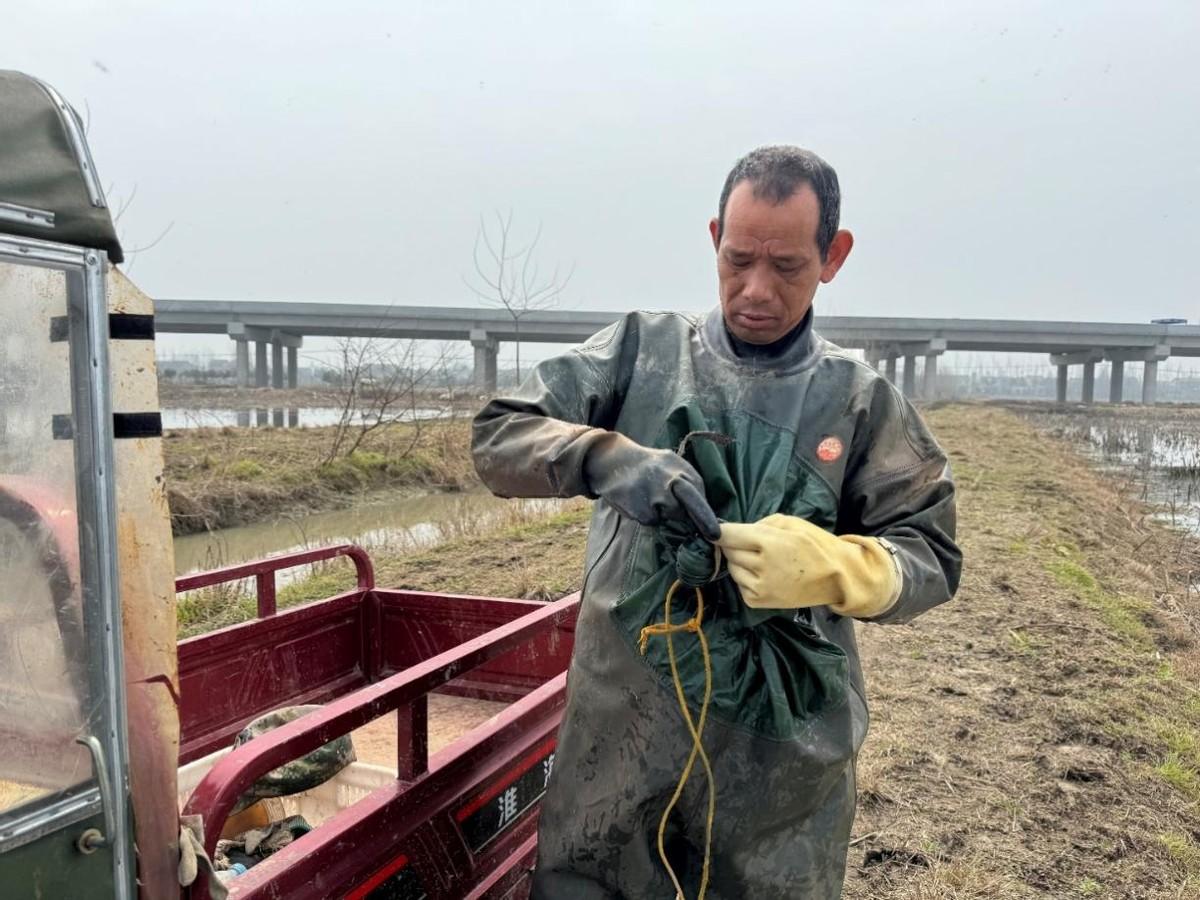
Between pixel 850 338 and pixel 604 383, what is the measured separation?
40535mm

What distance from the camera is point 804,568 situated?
1.45m

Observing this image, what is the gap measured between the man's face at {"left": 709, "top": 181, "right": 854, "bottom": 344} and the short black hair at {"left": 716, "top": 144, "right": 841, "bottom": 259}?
14 mm

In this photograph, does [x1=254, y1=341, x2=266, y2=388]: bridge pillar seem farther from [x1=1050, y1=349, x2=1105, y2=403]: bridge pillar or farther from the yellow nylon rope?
the yellow nylon rope

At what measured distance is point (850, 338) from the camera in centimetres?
4034

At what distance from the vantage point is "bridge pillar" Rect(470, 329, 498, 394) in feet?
130

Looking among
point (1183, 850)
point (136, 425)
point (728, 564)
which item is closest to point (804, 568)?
point (728, 564)

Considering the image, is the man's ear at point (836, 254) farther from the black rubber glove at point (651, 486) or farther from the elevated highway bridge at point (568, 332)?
the elevated highway bridge at point (568, 332)

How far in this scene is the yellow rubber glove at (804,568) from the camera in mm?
1437

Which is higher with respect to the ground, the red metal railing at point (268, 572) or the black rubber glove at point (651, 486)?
the black rubber glove at point (651, 486)

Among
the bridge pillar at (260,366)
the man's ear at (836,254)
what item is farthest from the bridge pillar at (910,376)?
the man's ear at (836,254)

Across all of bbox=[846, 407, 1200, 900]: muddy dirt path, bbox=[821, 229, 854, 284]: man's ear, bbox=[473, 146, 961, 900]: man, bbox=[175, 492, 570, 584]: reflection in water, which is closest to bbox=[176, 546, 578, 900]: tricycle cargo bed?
bbox=[473, 146, 961, 900]: man

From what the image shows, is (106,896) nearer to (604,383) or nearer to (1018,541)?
(604,383)

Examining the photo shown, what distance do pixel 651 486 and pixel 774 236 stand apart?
0.55 meters

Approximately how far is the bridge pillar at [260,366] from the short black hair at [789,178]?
47214 mm
